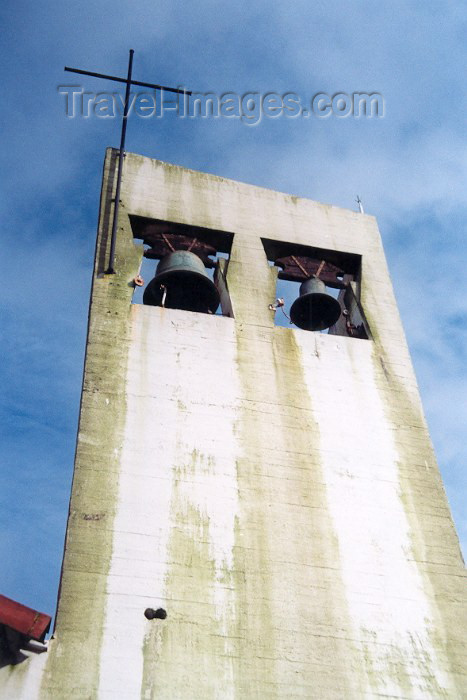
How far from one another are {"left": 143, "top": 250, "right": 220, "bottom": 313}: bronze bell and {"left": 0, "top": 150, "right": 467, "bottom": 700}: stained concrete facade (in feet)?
0.99

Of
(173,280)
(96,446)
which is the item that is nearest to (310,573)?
(96,446)

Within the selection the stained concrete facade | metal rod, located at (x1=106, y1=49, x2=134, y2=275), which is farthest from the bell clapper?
metal rod, located at (x1=106, y1=49, x2=134, y2=275)

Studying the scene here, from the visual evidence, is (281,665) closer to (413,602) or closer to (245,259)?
(413,602)

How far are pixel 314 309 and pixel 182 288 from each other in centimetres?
181

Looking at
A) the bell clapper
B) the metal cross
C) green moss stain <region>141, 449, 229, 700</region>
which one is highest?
the metal cross

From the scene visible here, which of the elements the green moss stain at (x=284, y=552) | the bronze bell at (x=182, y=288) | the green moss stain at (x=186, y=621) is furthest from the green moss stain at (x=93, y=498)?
the green moss stain at (x=284, y=552)

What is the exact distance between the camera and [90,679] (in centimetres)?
607

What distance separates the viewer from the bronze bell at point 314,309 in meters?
10.2

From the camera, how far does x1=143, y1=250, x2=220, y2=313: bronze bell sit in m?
9.66

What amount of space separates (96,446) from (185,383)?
1.34 metres

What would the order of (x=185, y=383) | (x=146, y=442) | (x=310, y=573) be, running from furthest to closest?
(x=185, y=383) → (x=146, y=442) → (x=310, y=573)

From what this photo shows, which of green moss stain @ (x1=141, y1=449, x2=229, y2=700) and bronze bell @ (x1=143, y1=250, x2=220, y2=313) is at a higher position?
bronze bell @ (x1=143, y1=250, x2=220, y2=313)

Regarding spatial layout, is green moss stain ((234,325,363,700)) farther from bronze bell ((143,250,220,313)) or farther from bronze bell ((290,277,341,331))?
bronze bell ((290,277,341,331))

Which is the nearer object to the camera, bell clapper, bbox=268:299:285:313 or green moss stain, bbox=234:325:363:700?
green moss stain, bbox=234:325:363:700
